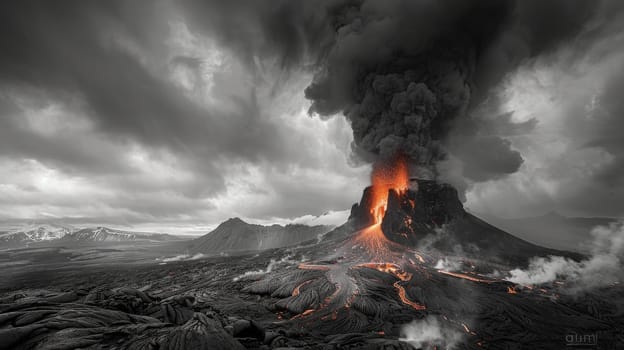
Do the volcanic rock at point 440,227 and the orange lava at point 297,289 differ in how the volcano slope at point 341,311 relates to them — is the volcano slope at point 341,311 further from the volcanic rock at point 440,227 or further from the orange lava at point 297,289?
the volcanic rock at point 440,227

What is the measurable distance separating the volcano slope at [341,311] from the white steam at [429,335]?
12cm

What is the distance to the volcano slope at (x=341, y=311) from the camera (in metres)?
11.6

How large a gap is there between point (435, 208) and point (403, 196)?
10.7 metres

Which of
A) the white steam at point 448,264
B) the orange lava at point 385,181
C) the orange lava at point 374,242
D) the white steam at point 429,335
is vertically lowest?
the white steam at point 429,335

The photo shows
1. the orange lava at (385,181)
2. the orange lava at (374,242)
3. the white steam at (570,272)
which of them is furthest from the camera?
the orange lava at (385,181)

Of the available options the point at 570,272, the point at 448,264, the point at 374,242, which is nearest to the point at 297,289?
the point at 448,264

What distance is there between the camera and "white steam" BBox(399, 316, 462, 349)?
20992 millimetres

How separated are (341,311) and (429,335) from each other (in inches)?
369

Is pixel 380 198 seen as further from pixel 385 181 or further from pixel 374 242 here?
pixel 374 242

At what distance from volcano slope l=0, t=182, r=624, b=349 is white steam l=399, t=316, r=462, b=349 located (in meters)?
0.12

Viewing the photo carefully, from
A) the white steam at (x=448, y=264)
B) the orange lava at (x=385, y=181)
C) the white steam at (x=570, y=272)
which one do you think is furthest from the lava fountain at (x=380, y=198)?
the white steam at (x=570, y=272)

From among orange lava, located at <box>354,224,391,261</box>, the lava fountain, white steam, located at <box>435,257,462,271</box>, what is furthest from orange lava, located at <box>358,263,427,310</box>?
white steam, located at <box>435,257,462,271</box>

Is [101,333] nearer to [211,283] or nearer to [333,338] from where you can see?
[333,338]

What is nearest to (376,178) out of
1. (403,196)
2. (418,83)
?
(403,196)
